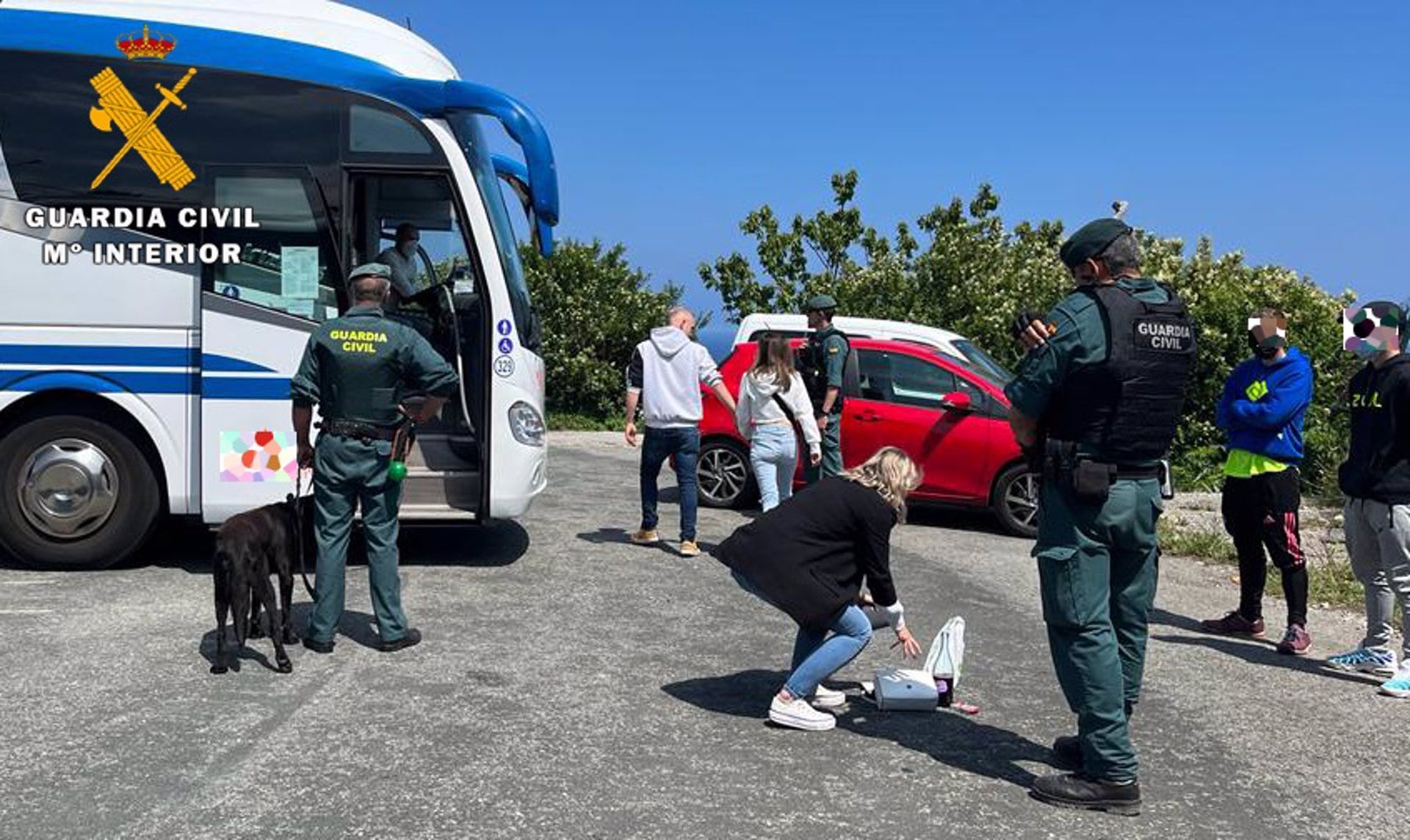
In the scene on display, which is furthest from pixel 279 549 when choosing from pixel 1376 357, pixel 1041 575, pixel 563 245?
Result: pixel 563 245

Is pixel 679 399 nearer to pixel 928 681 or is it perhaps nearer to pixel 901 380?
pixel 901 380

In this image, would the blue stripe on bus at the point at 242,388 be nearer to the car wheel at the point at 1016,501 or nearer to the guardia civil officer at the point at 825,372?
the guardia civil officer at the point at 825,372

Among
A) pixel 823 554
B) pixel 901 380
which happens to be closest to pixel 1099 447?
pixel 823 554

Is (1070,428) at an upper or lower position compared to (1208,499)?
upper

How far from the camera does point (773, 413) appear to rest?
8695 millimetres

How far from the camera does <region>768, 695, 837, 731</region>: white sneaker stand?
5051 mm

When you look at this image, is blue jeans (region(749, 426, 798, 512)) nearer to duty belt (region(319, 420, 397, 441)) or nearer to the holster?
duty belt (region(319, 420, 397, 441))

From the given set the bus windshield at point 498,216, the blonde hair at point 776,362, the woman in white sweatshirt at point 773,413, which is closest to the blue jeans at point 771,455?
the woman in white sweatshirt at point 773,413

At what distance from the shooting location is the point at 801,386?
8836 millimetres

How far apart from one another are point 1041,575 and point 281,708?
3.34m

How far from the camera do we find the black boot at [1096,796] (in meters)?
4.28

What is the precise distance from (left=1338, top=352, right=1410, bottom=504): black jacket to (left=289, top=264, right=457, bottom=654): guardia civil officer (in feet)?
15.9

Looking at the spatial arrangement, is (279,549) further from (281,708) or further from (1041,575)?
(1041,575)

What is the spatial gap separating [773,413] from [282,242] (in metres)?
3.65
